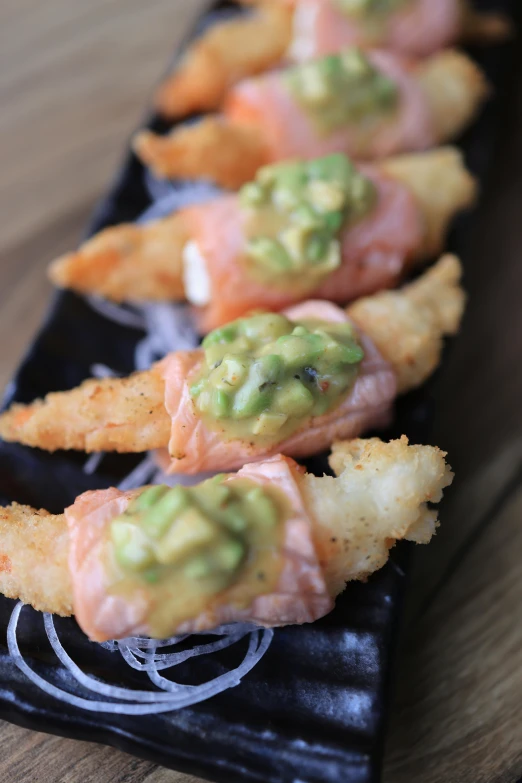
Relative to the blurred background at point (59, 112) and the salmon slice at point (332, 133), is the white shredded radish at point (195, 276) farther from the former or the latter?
the blurred background at point (59, 112)

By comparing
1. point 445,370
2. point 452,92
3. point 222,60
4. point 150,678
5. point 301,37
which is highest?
point 222,60

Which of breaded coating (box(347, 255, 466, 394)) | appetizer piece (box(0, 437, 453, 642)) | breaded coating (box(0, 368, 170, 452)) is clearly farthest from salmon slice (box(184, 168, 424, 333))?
appetizer piece (box(0, 437, 453, 642))

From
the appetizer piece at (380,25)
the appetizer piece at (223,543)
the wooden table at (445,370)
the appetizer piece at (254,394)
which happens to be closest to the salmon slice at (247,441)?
the appetizer piece at (254,394)

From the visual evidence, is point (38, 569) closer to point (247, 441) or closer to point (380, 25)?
point (247, 441)

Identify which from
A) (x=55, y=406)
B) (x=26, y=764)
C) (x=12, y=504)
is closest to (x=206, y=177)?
(x=55, y=406)

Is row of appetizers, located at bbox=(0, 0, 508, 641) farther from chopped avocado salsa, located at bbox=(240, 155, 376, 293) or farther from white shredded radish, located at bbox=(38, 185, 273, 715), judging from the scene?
→ white shredded radish, located at bbox=(38, 185, 273, 715)

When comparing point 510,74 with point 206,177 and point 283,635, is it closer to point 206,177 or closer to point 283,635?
point 206,177

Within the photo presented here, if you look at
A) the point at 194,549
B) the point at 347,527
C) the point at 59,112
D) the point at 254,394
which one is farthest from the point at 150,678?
the point at 59,112
